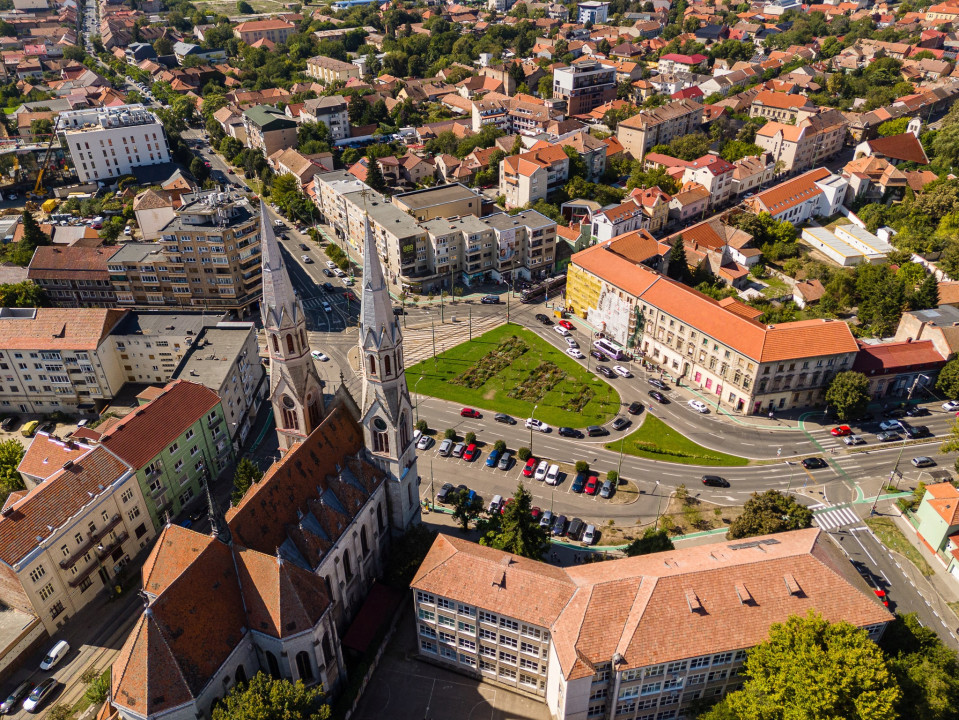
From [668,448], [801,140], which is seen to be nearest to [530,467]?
[668,448]

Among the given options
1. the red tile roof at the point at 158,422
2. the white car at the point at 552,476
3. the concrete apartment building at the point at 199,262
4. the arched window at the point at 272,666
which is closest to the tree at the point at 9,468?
the red tile roof at the point at 158,422

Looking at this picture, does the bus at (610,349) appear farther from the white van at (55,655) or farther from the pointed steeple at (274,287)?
the white van at (55,655)

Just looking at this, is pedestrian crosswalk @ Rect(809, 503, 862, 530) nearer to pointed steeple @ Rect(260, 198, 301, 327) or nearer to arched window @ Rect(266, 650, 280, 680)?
arched window @ Rect(266, 650, 280, 680)

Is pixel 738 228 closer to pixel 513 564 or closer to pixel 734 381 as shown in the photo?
pixel 734 381

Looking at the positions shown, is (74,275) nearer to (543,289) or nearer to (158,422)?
(158,422)

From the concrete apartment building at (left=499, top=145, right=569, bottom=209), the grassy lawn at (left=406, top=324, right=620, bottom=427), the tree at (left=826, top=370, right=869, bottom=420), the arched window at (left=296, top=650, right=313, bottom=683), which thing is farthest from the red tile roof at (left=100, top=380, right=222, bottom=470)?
the concrete apartment building at (left=499, top=145, right=569, bottom=209)
